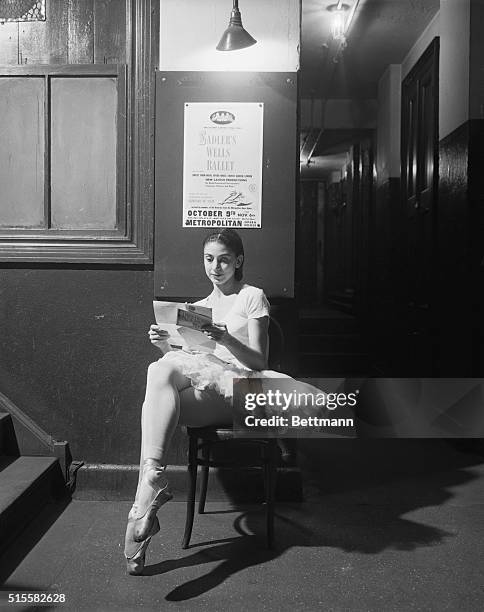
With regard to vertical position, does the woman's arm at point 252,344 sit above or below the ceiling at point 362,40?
below

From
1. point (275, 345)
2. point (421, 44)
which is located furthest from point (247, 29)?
point (421, 44)

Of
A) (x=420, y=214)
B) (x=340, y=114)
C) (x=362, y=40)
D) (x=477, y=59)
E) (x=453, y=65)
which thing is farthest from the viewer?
(x=340, y=114)

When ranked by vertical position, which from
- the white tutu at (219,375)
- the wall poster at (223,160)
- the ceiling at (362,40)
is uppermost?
the ceiling at (362,40)

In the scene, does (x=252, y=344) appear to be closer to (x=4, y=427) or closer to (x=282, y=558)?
(x=282, y=558)

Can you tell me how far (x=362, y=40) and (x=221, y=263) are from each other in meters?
3.87

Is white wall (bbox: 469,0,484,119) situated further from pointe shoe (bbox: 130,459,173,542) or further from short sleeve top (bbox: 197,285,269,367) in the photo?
pointe shoe (bbox: 130,459,173,542)

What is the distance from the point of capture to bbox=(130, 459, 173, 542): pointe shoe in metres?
2.10

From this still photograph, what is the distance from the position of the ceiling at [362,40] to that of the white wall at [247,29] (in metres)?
1.80

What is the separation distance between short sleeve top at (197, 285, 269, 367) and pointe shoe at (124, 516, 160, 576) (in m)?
0.64

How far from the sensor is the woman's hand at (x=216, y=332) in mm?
2248

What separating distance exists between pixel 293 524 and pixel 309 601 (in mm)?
645

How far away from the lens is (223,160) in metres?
2.66

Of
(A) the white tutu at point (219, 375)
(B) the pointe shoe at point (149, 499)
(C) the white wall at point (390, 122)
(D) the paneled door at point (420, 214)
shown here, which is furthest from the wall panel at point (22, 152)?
(C) the white wall at point (390, 122)

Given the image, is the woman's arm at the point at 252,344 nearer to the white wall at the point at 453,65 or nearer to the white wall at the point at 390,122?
the white wall at the point at 453,65
